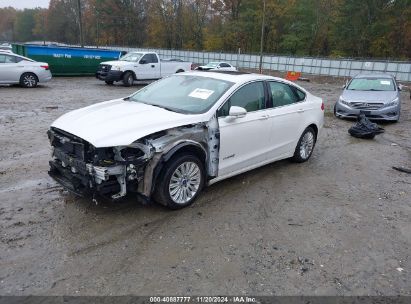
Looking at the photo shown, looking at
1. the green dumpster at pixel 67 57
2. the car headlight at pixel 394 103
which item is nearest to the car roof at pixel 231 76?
the car headlight at pixel 394 103

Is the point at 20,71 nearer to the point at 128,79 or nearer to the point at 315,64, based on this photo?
the point at 128,79

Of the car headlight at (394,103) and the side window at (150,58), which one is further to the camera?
the side window at (150,58)

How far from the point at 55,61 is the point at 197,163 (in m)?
19.6

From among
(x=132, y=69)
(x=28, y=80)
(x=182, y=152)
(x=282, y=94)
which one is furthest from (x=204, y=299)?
(x=132, y=69)

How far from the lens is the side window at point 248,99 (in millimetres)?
4930

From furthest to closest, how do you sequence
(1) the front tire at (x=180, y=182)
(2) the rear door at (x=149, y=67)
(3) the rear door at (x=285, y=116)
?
(2) the rear door at (x=149, y=67) < (3) the rear door at (x=285, y=116) < (1) the front tire at (x=180, y=182)

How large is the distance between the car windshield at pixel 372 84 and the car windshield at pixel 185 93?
8.61 m

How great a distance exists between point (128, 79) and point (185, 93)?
1462 centimetres

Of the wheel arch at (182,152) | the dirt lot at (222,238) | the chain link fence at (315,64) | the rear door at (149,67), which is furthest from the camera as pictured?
the chain link fence at (315,64)

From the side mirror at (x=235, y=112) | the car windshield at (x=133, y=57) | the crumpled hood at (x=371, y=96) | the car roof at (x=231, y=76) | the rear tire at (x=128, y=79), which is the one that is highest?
the car roof at (x=231, y=76)

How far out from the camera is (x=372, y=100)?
11094 mm

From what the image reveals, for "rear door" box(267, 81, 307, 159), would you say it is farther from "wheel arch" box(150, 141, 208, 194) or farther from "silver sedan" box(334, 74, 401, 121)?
"silver sedan" box(334, 74, 401, 121)

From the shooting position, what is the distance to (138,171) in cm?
410

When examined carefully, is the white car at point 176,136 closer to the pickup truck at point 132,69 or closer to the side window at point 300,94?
the side window at point 300,94
